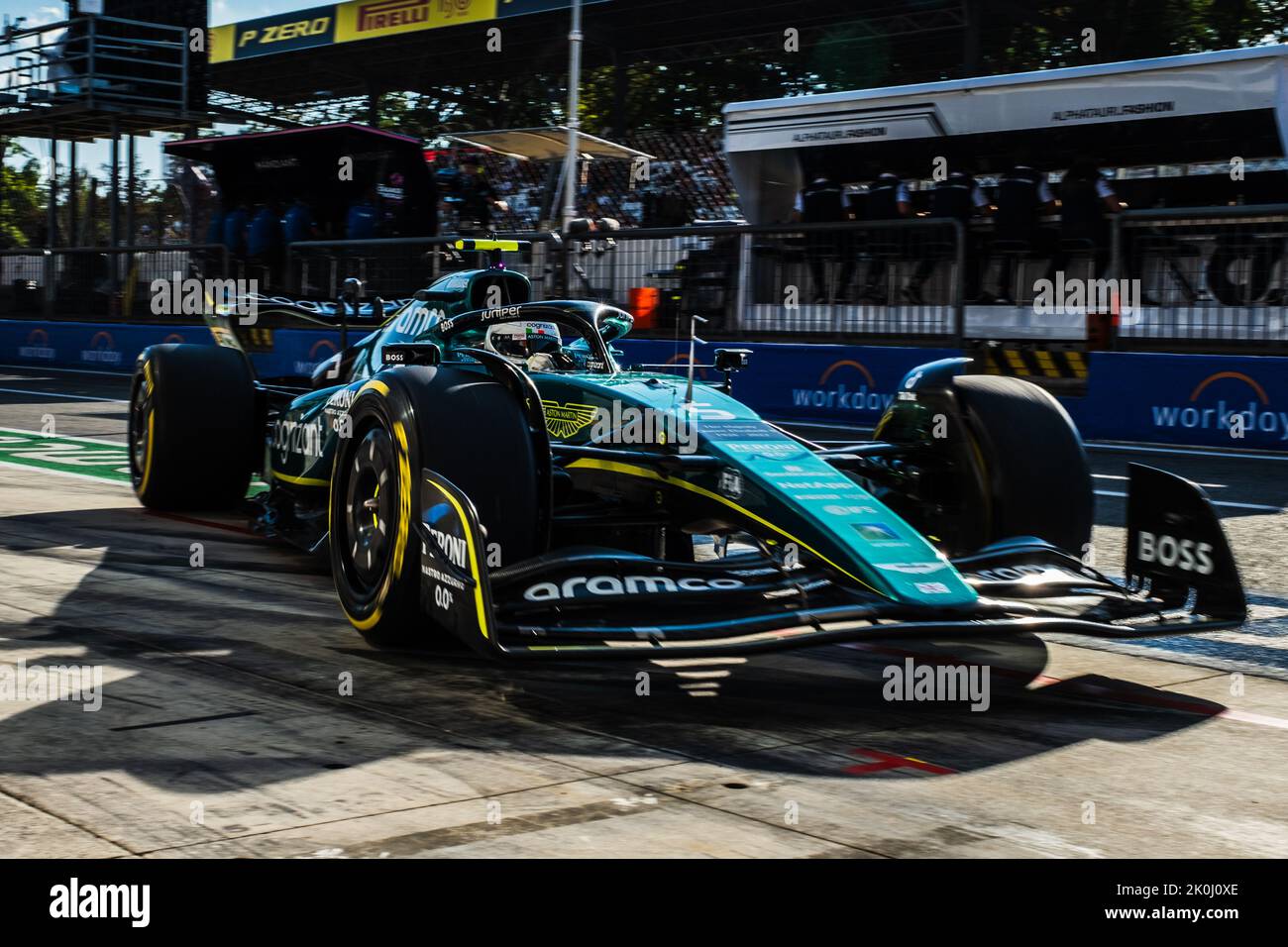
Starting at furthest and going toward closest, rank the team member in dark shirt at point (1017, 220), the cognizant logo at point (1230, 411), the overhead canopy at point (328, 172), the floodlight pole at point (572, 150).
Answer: the overhead canopy at point (328, 172), the floodlight pole at point (572, 150), the team member in dark shirt at point (1017, 220), the cognizant logo at point (1230, 411)

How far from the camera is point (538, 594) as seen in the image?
4750 mm

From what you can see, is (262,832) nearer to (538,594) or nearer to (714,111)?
(538,594)

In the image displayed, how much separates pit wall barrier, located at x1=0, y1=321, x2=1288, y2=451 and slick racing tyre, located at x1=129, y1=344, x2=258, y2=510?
3743 mm

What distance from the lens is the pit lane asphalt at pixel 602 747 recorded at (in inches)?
137

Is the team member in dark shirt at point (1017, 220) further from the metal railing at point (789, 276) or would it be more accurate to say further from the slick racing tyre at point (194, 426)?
the slick racing tyre at point (194, 426)

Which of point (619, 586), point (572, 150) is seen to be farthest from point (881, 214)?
point (619, 586)

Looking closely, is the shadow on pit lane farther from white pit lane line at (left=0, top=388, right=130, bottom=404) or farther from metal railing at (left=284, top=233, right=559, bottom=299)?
white pit lane line at (left=0, top=388, right=130, bottom=404)

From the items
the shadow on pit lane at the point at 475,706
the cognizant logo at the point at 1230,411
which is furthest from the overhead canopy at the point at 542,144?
the shadow on pit lane at the point at 475,706

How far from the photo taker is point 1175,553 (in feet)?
17.2

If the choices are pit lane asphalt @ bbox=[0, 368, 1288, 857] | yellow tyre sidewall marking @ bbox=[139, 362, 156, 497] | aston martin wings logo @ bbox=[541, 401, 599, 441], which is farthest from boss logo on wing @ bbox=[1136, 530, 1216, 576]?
yellow tyre sidewall marking @ bbox=[139, 362, 156, 497]

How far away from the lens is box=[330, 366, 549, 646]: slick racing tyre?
5074 millimetres

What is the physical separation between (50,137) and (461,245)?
26329 millimetres

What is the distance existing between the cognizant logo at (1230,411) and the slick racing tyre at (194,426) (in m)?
7.62

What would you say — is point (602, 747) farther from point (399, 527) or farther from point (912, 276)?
point (912, 276)
